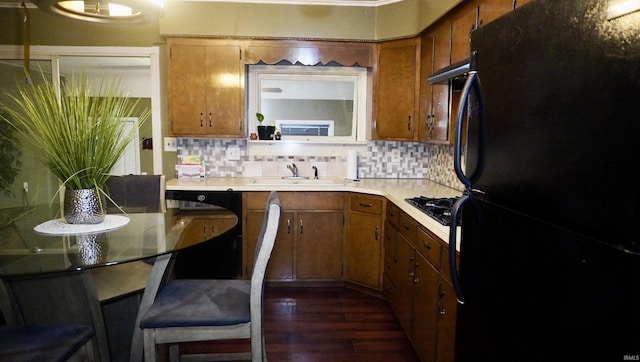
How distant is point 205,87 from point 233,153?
2.11 feet

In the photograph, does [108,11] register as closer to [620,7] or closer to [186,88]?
[186,88]

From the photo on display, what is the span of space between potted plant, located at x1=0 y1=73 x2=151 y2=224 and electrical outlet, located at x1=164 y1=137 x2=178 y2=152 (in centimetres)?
185

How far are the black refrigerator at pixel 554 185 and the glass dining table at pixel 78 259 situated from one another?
1157 millimetres

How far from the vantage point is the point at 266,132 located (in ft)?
11.8

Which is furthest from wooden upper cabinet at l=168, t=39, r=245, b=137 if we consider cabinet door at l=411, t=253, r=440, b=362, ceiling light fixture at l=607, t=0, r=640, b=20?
ceiling light fixture at l=607, t=0, r=640, b=20

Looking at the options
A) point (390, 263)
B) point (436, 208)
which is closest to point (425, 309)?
point (436, 208)

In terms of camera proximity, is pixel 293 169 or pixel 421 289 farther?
pixel 293 169

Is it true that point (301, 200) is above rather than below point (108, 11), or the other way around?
below

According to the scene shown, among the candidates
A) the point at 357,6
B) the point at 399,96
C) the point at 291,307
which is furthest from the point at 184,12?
the point at 291,307

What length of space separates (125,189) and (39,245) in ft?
3.56

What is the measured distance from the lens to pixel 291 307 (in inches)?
116

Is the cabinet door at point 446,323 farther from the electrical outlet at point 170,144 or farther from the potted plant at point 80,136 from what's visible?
the electrical outlet at point 170,144

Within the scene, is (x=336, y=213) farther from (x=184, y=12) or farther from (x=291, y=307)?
(x=184, y=12)

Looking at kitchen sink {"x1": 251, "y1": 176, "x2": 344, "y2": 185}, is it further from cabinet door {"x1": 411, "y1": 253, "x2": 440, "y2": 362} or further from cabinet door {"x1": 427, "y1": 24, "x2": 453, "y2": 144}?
cabinet door {"x1": 411, "y1": 253, "x2": 440, "y2": 362}
